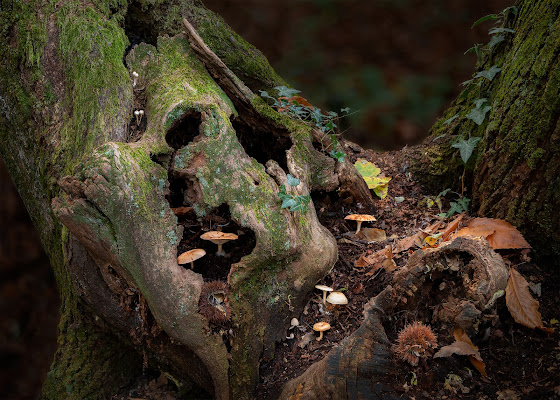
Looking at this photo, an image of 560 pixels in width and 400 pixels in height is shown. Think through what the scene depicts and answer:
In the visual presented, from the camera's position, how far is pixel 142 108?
284cm

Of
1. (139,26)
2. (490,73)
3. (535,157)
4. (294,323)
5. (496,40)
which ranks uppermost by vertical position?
(496,40)

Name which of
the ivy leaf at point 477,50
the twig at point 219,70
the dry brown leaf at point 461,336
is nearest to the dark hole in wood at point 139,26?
the twig at point 219,70


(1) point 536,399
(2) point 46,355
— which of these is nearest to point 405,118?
(1) point 536,399

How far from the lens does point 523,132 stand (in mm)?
2438

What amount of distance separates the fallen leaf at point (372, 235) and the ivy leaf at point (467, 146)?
Result: 0.77m

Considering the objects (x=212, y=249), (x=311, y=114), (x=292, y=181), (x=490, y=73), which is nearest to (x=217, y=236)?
(x=212, y=249)

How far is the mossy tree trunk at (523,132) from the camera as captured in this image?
2.31 m

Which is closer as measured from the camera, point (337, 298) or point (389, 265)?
point (337, 298)

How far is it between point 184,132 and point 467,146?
78.6 inches

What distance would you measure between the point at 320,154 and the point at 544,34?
5.15ft

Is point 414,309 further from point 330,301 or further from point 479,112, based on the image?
point 479,112

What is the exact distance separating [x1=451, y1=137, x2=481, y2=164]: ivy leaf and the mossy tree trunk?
46mm

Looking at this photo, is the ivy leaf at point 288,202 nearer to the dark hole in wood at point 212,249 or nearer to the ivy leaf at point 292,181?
the ivy leaf at point 292,181

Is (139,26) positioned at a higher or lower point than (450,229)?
higher
